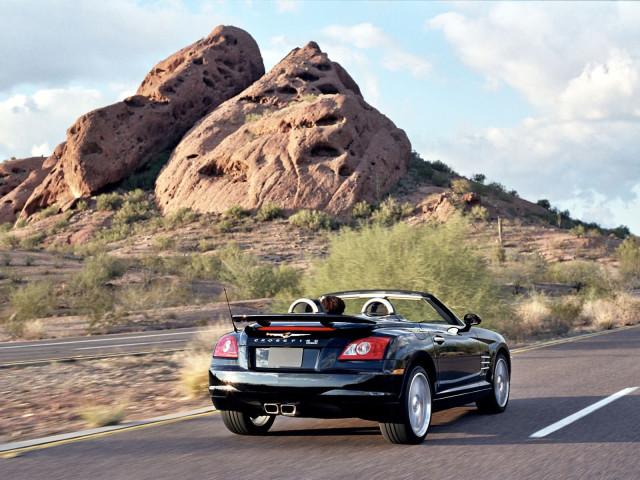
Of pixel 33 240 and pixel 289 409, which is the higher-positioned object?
pixel 33 240

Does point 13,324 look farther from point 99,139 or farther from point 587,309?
point 99,139

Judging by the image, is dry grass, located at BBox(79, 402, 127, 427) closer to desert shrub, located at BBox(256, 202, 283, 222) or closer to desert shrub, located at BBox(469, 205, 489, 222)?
desert shrub, located at BBox(256, 202, 283, 222)

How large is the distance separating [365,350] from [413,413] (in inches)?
29.4

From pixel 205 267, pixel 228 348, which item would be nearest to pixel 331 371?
pixel 228 348

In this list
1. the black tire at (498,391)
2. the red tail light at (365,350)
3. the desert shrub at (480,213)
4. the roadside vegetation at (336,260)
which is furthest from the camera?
the desert shrub at (480,213)

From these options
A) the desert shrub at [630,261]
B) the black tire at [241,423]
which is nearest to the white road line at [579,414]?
the black tire at [241,423]

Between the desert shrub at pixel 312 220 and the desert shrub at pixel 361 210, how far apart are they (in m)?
1.74

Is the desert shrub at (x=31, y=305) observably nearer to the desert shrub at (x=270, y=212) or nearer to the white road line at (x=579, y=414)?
the white road line at (x=579, y=414)

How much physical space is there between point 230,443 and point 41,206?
65.6 metres

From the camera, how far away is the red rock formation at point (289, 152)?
189ft

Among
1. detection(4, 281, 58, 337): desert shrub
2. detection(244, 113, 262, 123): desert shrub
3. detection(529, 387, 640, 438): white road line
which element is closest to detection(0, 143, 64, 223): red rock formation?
detection(244, 113, 262, 123): desert shrub

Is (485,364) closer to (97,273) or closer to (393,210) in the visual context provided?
(97,273)

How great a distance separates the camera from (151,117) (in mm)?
67438

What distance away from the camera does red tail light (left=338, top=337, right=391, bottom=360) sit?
672cm
